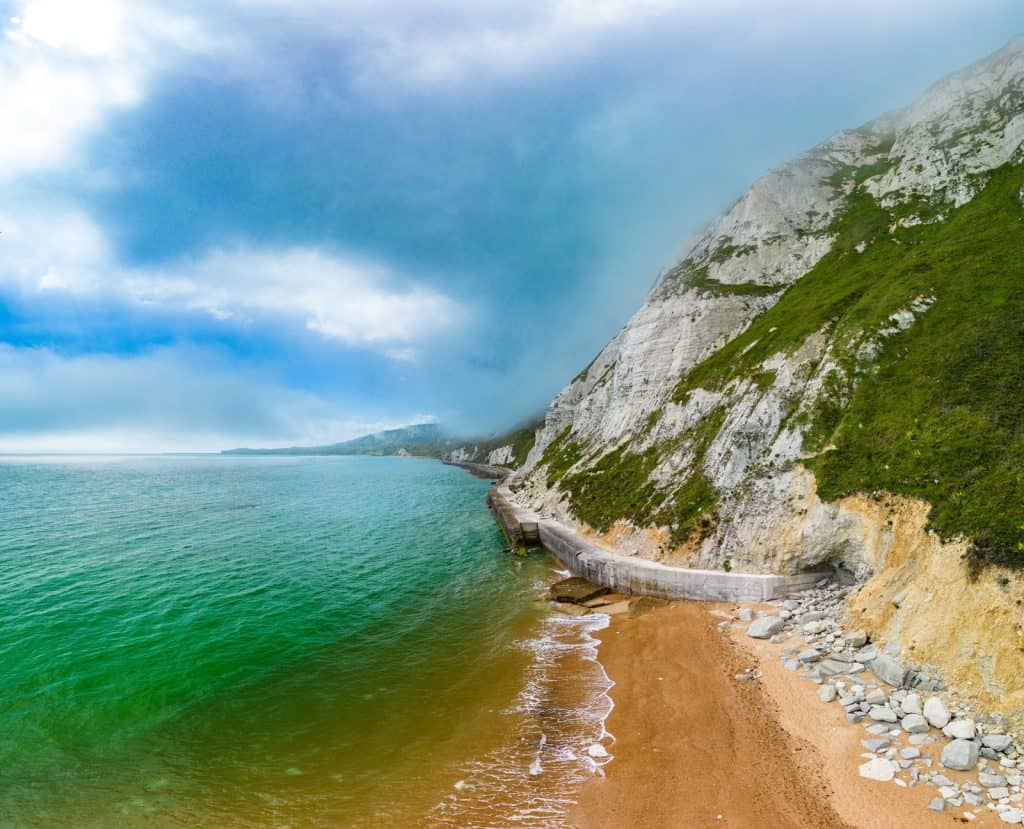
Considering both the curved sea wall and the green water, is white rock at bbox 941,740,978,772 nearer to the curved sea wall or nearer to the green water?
the green water

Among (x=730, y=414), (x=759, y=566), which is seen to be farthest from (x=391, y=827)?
(x=730, y=414)

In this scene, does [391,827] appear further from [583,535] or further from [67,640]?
[583,535]

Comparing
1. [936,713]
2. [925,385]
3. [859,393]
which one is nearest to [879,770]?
[936,713]

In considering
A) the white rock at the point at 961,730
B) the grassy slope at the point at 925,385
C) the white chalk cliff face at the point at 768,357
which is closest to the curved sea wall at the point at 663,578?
the white chalk cliff face at the point at 768,357

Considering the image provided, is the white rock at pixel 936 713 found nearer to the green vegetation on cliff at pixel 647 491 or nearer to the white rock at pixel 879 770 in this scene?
the white rock at pixel 879 770

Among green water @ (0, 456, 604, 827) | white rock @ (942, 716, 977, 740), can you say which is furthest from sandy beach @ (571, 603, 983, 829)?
white rock @ (942, 716, 977, 740)

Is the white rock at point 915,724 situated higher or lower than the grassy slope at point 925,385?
lower

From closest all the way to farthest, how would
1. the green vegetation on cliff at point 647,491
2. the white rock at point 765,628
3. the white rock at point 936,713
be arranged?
the white rock at point 936,713 < the white rock at point 765,628 < the green vegetation on cliff at point 647,491
